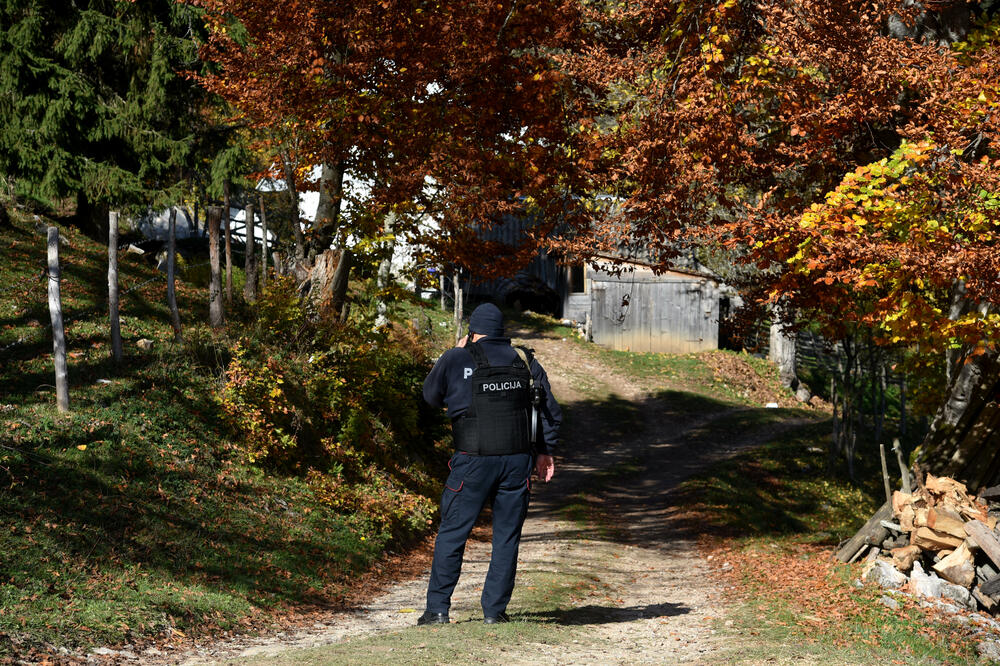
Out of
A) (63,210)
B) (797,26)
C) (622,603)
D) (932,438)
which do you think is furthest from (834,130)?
(63,210)

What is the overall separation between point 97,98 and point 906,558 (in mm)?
18414

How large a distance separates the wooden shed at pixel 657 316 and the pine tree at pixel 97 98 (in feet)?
62.8

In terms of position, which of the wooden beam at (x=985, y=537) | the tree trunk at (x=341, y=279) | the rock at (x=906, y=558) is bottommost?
the rock at (x=906, y=558)

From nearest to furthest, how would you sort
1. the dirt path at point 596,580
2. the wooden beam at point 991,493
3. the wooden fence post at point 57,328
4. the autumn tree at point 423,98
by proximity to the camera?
the dirt path at point 596,580 → the wooden fence post at point 57,328 → the wooden beam at point 991,493 → the autumn tree at point 423,98

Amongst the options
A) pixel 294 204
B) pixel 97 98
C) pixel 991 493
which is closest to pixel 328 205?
pixel 294 204

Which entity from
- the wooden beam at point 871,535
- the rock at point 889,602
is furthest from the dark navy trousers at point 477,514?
the wooden beam at point 871,535

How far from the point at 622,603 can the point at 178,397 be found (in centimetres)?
629

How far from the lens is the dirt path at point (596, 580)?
6656mm

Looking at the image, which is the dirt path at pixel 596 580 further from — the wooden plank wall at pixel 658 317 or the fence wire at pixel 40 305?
the wooden plank wall at pixel 658 317

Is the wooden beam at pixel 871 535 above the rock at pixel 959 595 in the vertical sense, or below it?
above

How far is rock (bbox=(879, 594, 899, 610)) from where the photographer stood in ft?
31.1

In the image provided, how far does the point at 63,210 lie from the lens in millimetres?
23688

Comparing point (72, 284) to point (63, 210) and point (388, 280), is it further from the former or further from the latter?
point (63, 210)

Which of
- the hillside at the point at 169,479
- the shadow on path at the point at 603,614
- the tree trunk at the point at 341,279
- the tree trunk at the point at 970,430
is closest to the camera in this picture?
the hillside at the point at 169,479
